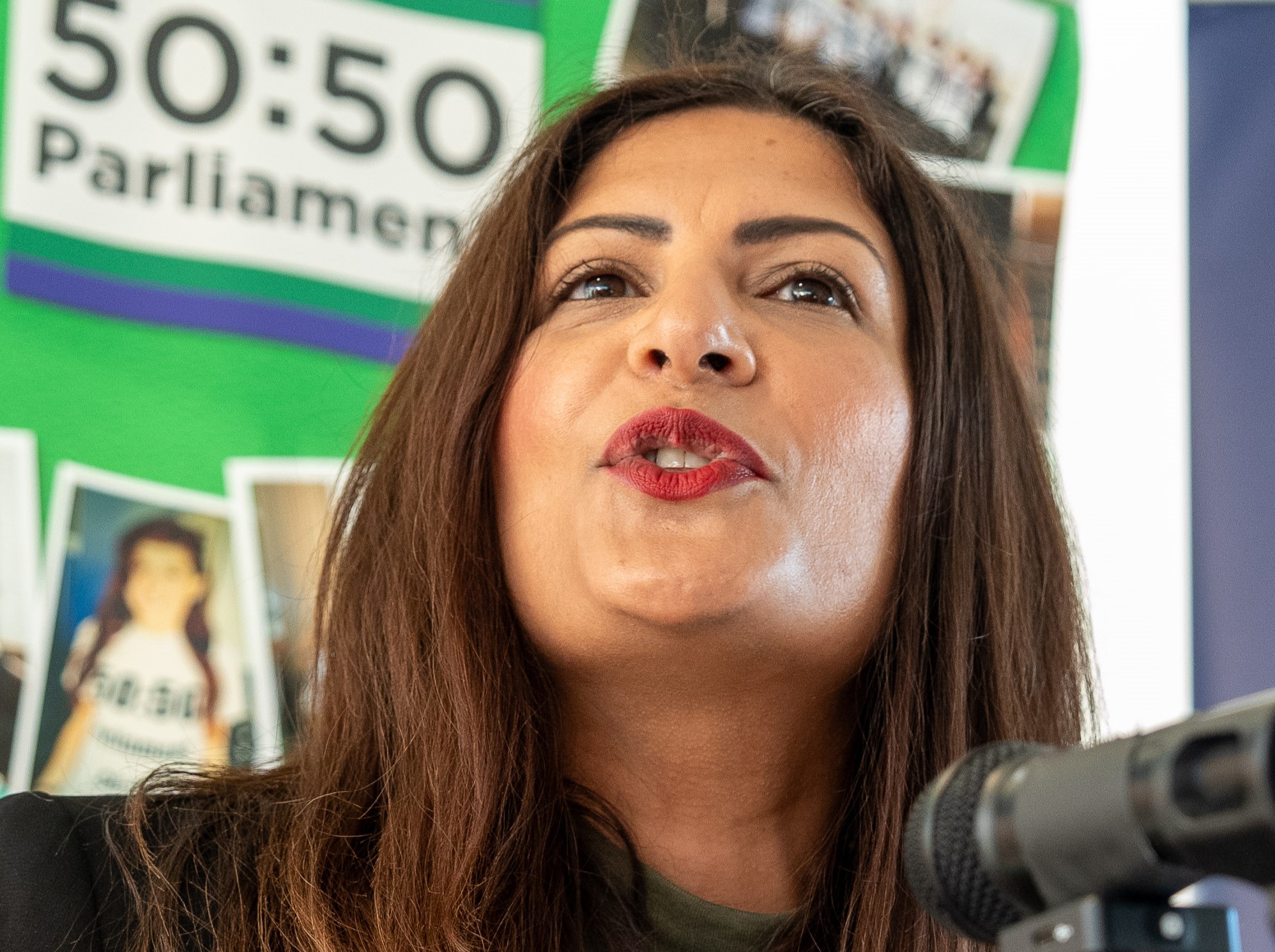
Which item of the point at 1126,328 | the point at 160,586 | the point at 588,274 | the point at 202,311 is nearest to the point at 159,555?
the point at 160,586

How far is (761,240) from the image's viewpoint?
133cm

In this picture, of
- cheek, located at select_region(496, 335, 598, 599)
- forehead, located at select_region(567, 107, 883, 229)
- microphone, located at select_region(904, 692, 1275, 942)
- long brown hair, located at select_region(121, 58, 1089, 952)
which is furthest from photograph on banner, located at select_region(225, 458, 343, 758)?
microphone, located at select_region(904, 692, 1275, 942)

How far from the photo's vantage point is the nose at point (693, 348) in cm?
118

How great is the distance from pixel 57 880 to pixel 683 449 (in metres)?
0.60

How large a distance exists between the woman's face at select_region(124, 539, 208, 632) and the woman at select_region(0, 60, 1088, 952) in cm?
20

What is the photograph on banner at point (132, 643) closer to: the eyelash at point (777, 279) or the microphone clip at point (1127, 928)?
the eyelash at point (777, 279)

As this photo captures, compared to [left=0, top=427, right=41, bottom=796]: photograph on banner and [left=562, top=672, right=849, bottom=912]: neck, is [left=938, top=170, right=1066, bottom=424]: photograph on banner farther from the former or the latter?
[left=0, top=427, right=41, bottom=796]: photograph on banner

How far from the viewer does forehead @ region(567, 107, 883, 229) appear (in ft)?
4.40

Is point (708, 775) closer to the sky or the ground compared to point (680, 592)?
closer to the ground

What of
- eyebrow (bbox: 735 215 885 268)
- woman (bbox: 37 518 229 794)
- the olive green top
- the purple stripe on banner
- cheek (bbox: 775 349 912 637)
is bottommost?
the olive green top

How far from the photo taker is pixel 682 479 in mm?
1148

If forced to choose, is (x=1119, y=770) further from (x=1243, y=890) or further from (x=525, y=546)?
(x=1243, y=890)

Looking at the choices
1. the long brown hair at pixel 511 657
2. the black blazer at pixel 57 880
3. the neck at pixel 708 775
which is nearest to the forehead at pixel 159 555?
the long brown hair at pixel 511 657

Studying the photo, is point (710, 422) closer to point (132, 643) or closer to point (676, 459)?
point (676, 459)
